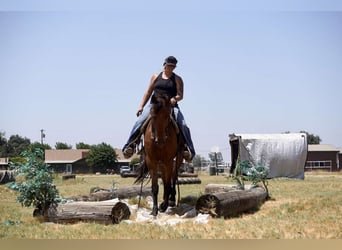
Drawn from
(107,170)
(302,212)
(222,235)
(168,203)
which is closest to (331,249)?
(222,235)

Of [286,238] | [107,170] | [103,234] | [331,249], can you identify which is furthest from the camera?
[107,170]

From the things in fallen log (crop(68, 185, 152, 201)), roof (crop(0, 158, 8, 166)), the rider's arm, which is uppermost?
the rider's arm

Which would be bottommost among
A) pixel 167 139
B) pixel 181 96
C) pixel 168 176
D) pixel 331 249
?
pixel 331 249

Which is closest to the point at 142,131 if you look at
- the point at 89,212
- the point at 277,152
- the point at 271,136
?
the point at 89,212

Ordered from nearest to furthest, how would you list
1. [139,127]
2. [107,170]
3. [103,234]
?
[103,234], [139,127], [107,170]

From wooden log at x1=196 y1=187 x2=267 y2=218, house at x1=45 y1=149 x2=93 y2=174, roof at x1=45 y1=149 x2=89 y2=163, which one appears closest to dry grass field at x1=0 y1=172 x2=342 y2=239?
wooden log at x1=196 y1=187 x2=267 y2=218

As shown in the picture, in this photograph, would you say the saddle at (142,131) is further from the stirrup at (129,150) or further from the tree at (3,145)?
the tree at (3,145)

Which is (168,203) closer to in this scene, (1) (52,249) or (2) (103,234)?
(2) (103,234)

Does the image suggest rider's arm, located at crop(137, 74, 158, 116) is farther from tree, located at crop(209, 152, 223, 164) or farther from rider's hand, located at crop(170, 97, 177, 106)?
tree, located at crop(209, 152, 223, 164)

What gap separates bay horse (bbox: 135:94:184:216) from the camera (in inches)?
249

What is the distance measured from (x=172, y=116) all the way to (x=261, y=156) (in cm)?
727

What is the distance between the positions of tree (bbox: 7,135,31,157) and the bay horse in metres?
1.83

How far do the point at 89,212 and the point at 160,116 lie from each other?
158cm

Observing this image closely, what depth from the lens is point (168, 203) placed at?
7.53 metres
